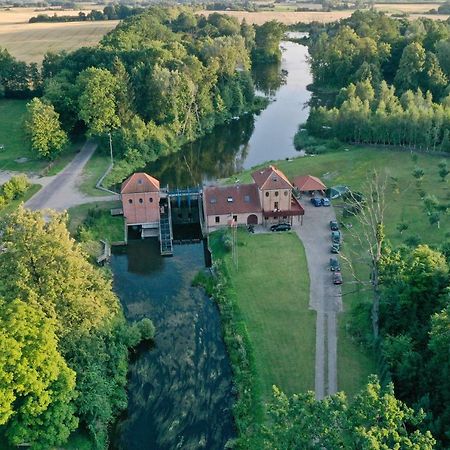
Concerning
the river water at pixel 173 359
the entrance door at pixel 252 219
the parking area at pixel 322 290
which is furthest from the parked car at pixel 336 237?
the river water at pixel 173 359

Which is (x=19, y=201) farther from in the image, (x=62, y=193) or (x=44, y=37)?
(x=44, y=37)

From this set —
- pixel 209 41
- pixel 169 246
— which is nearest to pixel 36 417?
pixel 169 246

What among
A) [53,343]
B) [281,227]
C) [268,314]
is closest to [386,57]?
[281,227]

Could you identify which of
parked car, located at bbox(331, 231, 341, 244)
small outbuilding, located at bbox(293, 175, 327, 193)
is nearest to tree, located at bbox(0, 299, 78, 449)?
parked car, located at bbox(331, 231, 341, 244)

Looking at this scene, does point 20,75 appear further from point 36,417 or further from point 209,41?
point 36,417

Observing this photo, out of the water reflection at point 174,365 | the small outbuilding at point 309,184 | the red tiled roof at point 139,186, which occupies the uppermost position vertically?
the red tiled roof at point 139,186

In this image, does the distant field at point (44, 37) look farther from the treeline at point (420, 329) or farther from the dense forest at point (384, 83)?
the treeline at point (420, 329)
